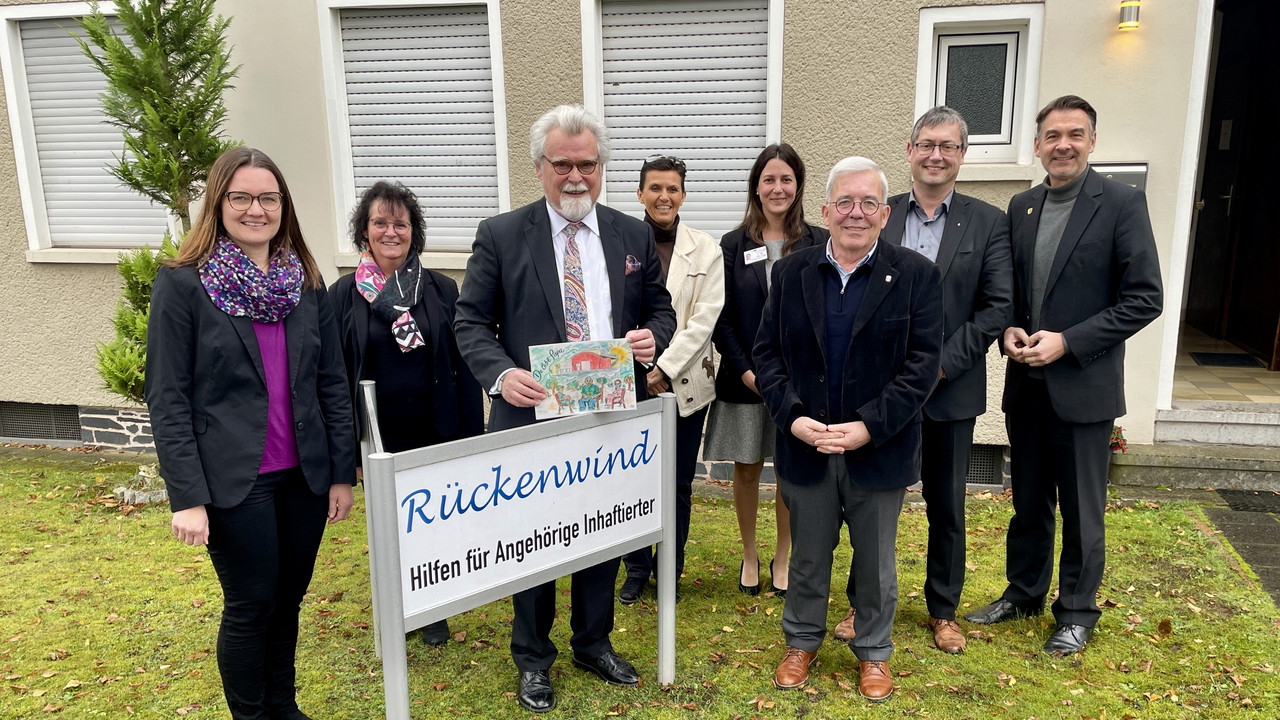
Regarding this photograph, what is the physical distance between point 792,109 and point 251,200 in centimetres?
410

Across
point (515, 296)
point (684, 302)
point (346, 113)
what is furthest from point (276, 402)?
point (346, 113)

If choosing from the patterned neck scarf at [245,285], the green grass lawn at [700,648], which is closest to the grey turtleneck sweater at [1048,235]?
the green grass lawn at [700,648]

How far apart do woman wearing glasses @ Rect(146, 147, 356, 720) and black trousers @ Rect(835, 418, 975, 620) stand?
2.29m

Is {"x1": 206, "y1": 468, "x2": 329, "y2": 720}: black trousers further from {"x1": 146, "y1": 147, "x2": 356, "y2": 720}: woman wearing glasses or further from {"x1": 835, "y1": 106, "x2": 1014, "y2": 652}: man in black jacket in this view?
{"x1": 835, "y1": 106, "x2": 1014, "y2": 652}: man in black jacket

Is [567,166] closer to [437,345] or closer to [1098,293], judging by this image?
[437,345]

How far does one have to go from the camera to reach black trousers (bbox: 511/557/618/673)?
3229 mm

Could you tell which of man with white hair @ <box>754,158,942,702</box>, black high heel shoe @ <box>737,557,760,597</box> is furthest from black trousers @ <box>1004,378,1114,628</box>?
black high heel shoe @ <box>737,557,760,597</box>

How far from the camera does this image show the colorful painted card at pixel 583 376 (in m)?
2.82

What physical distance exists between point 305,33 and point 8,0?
2717 millimetres

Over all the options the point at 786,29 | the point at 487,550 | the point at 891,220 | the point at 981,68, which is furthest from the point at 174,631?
the point at 981,68

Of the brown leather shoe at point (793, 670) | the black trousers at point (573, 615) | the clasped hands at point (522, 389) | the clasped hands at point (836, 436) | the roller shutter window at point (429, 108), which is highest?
the roller shutter window at point (429, 108)

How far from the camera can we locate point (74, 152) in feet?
22.6

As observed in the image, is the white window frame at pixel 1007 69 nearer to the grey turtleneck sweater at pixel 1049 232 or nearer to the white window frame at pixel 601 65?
the white window frame at pixel 601 65

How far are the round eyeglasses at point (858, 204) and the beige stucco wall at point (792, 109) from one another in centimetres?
283
